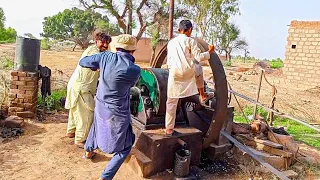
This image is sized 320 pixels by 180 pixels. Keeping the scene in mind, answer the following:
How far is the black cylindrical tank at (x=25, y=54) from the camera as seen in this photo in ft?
17.1

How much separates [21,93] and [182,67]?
3.14m

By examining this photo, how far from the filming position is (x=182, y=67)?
148 inches

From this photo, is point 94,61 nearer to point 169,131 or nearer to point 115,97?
point 115,97

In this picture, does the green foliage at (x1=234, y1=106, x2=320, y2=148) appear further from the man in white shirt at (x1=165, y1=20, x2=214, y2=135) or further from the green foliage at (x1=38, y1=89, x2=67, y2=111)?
the green foliage at (x1=38, y1=89, x2=67, y2=111)

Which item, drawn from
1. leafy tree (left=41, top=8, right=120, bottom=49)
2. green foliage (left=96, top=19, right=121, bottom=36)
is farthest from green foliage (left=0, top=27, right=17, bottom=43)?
green foliage (left=96, top=19, right=121, bottom=36)

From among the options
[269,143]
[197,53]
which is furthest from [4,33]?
[269,143]

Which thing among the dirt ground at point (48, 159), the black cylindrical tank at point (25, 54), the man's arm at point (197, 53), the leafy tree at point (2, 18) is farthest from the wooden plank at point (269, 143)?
the leafy tree at point (2, 18)

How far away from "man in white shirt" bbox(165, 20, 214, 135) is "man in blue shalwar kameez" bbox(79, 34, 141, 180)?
87 cm

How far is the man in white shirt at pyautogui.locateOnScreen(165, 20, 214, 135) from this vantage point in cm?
375

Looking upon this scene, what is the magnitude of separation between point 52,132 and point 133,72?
2.59 m

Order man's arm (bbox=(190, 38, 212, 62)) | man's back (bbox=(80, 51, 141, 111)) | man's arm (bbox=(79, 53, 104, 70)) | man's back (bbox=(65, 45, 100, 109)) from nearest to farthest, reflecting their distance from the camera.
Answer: man's back (bbox=(80, 51, 141, 111))
man's arm (bbox=(79, 53, 104, 70))
man's arm (bbox=(190, 38, 212, 62))
man's back (bbox=(65, 45, 100, 109))

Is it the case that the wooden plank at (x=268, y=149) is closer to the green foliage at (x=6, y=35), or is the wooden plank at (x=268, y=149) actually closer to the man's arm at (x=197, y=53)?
the man's arm at (x=197, y=53)

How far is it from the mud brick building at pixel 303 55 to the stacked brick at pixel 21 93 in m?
11.9

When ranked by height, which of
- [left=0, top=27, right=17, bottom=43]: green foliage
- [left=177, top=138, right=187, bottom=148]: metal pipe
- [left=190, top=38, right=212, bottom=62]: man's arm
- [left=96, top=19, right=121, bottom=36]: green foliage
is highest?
[left=96, top=19, right=121, bottom=36]: green foliage
